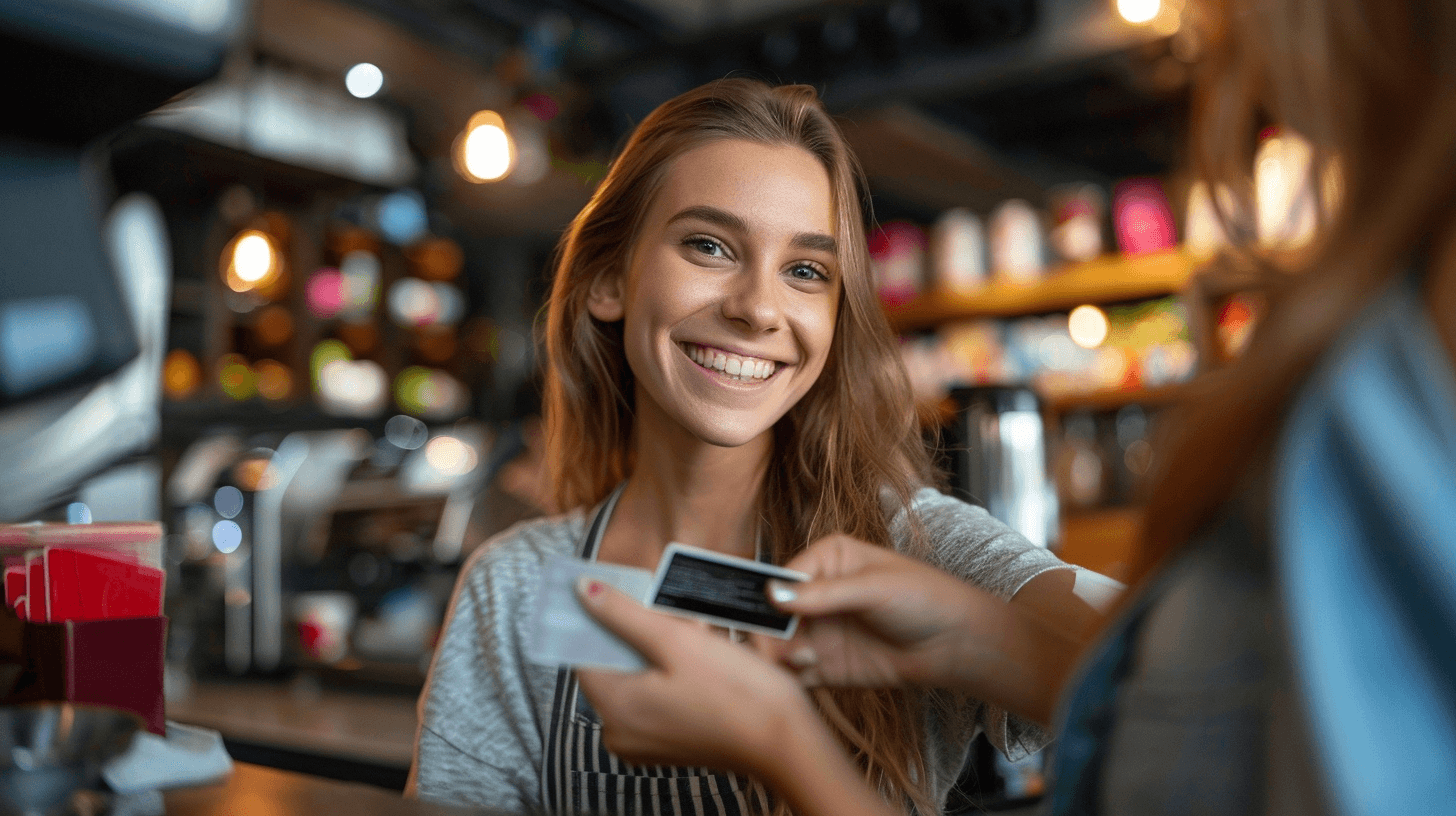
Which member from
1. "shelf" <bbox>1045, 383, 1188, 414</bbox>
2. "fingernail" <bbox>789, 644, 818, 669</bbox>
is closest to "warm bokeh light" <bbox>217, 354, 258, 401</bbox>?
"shelf" <bbox>1045, 383, 1188, 414</bbox>

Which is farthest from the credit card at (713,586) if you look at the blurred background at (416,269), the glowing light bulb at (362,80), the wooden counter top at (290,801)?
the glowing light bulb at (362,80)

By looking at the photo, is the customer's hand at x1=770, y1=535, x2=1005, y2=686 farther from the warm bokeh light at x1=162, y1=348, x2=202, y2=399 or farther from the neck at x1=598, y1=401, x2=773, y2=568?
the warm bokeh light at x1=162, y1=348, x2=202, y2=399

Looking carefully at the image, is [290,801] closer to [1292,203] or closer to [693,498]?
[693,498]

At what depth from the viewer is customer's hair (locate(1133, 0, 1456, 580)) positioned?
0.44 metres

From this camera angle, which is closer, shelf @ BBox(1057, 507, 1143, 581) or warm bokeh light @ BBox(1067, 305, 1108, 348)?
shelf @ BBox(1057, 507, 1143, 581)

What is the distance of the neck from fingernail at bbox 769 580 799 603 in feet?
1.90

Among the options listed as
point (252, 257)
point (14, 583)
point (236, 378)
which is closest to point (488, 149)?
point (252, 257)

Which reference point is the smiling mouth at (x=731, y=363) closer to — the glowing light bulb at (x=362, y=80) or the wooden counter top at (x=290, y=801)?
the wooden counter top at (x=290, y=801)

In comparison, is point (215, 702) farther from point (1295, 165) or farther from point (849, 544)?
point (1295, 165)

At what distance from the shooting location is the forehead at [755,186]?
3.85 ft

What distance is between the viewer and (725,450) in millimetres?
1268

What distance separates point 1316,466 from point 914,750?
Answer: 2.39 ft

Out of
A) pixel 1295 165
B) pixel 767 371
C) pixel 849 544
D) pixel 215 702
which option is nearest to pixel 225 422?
pixel 215 702

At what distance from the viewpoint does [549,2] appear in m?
4.68
